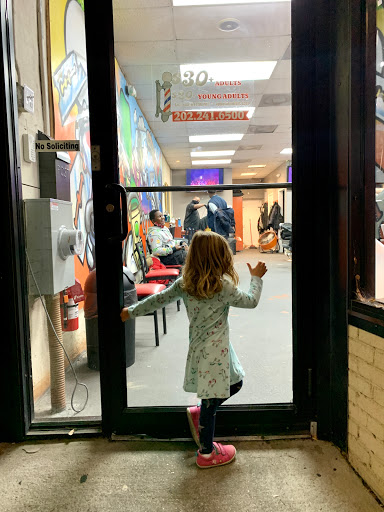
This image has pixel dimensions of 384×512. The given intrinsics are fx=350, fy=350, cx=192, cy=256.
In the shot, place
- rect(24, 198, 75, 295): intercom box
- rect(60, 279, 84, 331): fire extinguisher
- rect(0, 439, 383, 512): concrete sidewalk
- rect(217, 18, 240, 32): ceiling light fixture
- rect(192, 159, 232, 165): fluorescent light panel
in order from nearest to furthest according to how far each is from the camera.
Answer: rect(0, 439, 383, 512): concrete sidewalk < rect(24, 198, 75, 295): intercom box < rect(60, 279, 84, 331): fire extinguisher < rect(217, 18, 240, 32): ceiling light fixture < rect(192, 159, 232, 165): fluorescent light panel

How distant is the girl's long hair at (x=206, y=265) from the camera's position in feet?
4.77

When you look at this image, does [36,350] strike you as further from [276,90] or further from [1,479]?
[276,90]

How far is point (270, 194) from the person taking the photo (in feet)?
7.66

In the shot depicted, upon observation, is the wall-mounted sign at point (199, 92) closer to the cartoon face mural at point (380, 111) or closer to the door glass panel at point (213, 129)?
the door glass panel at point (213, 129)

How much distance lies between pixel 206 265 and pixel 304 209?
552mm

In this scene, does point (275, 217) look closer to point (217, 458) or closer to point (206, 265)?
point (206, 265)

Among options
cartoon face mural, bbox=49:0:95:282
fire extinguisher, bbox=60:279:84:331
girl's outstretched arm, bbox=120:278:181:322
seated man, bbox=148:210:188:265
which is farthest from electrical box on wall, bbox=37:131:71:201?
seated man, bbox=148:210:188:265

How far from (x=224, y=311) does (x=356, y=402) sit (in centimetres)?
66

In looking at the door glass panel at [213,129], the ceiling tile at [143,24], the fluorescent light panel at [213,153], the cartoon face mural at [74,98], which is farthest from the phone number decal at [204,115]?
the fluorescent light panel at [213,153]

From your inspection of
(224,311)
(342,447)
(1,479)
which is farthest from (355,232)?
(1,479)

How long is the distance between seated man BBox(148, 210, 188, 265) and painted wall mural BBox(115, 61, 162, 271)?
0.37 meters

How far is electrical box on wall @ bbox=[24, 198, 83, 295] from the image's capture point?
1905 mm

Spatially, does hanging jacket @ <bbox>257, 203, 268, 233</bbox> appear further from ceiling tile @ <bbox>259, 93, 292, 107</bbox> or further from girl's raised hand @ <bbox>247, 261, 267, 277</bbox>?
ceiling tile @ <bbox>259, 93, 292, 107</bbox>

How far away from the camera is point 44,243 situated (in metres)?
1.95
